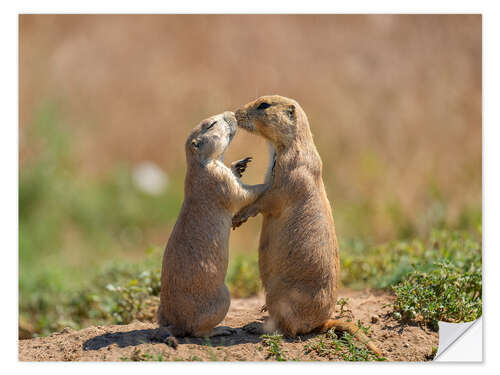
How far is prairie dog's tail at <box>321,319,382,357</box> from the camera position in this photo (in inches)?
182

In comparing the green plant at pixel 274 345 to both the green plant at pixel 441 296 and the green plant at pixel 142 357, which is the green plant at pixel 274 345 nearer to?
the green plant at pixel 142 357

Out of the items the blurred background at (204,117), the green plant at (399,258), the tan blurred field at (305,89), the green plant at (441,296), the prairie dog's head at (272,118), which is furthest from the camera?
the tan blurred field at (305,89)

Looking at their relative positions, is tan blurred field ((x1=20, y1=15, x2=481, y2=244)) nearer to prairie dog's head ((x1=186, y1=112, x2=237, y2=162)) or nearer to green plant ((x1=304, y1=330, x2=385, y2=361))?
prairie dog's head ((x1=186, y1=112, x2=237, y2=162))

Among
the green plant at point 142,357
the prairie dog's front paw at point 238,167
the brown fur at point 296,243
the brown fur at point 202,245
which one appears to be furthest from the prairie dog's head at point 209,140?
the green plant at point 142,357

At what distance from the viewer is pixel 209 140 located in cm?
465

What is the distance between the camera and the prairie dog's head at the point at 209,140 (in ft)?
15.2

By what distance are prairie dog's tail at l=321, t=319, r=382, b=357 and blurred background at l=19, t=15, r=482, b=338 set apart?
2.94 meters

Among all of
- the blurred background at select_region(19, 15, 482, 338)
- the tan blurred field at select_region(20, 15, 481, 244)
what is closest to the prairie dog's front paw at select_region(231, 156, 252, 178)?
the tan blurred field at select_region(20, 15, 481, 244)

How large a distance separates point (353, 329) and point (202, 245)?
4.69ft

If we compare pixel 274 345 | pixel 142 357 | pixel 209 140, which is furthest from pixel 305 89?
pixel 142 357

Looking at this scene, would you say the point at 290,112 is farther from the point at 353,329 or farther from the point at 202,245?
the point at 353,329

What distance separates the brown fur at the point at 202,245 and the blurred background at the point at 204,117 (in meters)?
2.86
